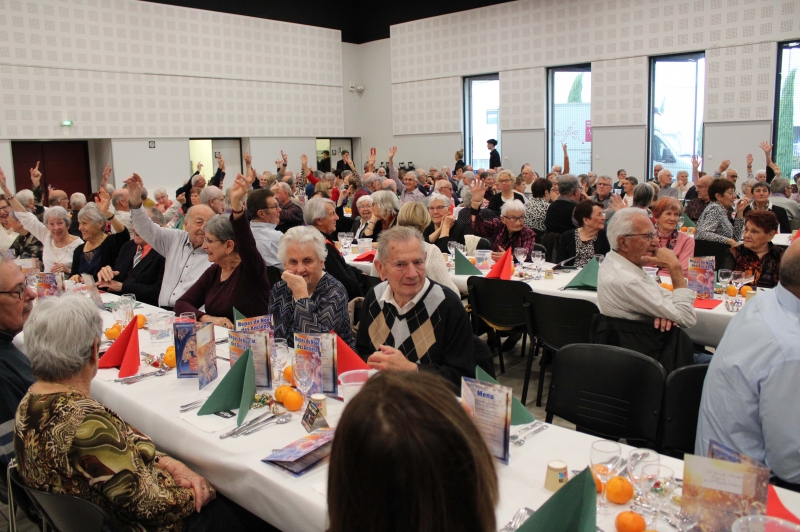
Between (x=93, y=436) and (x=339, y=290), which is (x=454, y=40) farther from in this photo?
(x=93, y=436)

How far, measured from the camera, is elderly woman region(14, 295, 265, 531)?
1975 millimetres

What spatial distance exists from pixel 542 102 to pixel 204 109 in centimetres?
859

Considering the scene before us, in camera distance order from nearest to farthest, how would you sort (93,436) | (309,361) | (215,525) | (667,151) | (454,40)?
(93,436) → (215,525) → (309,361) → (667,151) → (454,40)

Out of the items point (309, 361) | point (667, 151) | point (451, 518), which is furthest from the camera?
point (667, 151)

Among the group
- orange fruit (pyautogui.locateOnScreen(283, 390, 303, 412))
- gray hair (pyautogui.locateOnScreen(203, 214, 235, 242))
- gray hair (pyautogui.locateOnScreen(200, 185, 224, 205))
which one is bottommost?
orange fruit (pyautogui.locateOnScreen(283, 390, 303, 412))

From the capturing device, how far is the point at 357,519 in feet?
3.20

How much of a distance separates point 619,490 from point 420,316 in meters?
1.32

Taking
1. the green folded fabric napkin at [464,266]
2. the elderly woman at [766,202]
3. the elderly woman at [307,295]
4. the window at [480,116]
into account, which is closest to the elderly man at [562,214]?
the green folded fabric napkin at [464,266]

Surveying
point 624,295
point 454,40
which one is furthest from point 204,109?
point 624,295

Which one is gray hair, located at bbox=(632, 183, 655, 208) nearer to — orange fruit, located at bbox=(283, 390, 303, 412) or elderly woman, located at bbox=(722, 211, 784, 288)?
elderly woman, located at bbox=(722, 211, 784, 288)

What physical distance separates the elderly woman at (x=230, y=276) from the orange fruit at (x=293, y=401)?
1.45m

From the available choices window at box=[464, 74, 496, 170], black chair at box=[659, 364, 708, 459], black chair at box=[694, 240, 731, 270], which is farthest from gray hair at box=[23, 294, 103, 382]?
window at box=[464, 74, 496, 170]

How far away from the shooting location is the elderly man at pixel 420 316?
292 cm

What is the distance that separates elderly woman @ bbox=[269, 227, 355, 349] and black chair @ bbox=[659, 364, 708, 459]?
156 centimetres
